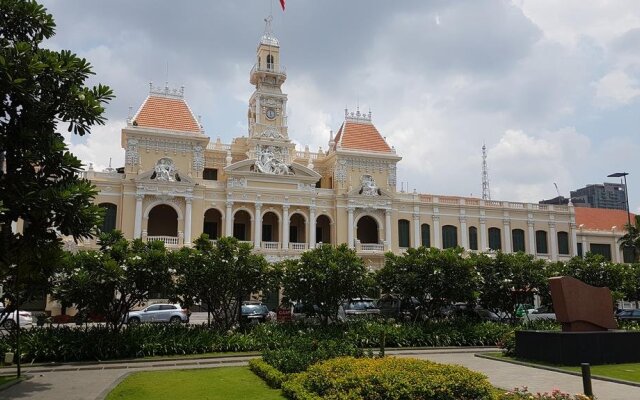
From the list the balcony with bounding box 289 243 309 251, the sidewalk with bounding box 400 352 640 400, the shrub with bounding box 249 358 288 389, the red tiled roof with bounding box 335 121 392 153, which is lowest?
the sidewalk with bounding box 400 352 640 400

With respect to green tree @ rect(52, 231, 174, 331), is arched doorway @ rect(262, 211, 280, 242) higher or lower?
higher

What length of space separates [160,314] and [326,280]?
12.9 metres

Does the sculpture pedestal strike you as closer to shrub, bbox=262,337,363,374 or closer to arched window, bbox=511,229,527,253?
shrub, bbox=262,337,363,374

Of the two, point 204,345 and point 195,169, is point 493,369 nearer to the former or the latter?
point 204,345

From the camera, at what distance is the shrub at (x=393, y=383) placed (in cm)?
1045

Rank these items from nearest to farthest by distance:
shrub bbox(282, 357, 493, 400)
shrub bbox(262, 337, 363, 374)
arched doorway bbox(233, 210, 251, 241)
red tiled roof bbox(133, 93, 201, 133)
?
shrub bbox(282, 357, 493, 400)
shrub bbox(262, 337, 363, 374)
red tiled roof bbox(133, 93, 201, 133)
arched doorway bbox(233, 210, 251, 241)

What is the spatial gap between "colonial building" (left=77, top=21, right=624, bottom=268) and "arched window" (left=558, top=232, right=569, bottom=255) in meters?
0.11

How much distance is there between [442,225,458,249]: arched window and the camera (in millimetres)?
49000

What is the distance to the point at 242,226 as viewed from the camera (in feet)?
150

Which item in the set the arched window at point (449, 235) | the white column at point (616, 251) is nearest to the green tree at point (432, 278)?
the arched window at point (449, 235)

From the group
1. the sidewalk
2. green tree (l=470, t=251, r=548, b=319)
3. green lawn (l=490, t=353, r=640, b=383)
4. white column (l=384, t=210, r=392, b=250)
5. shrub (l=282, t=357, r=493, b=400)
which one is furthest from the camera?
white column (l=384, t=210, r=392, b=250)

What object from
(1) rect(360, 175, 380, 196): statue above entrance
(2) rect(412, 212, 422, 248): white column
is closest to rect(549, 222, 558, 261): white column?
(2) rect(412, 212, 422, 248): white column

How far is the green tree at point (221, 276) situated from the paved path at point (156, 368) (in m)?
3.87

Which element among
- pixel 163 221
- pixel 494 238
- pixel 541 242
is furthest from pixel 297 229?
pixel 541 242
